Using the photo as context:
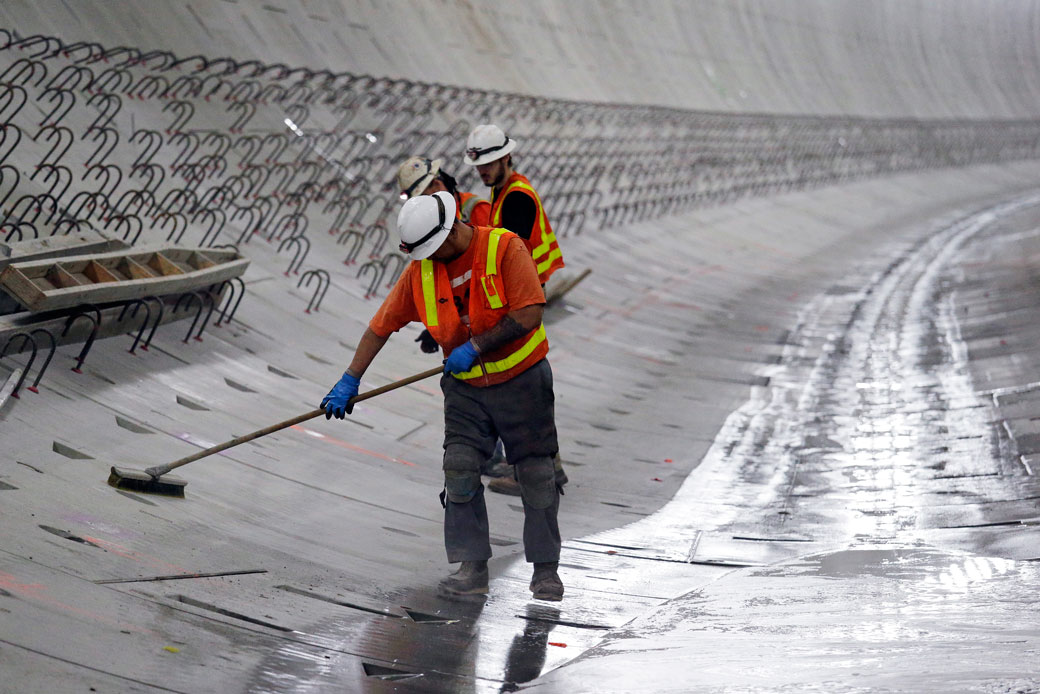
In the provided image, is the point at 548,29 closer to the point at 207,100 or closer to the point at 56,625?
the point at 207,100

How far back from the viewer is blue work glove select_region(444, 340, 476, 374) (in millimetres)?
5375

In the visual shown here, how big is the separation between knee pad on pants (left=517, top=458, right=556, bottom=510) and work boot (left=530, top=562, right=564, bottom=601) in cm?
28

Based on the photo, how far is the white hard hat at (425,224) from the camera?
17.3 feet

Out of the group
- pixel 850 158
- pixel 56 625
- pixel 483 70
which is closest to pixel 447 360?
pixel 56 625

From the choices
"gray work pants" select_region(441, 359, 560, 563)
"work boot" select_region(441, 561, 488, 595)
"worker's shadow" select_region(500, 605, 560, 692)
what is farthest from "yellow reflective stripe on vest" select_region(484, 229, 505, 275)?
"worker's shadow" select_region(500, 605, 560, 692)

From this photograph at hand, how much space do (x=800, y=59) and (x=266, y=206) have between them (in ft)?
103

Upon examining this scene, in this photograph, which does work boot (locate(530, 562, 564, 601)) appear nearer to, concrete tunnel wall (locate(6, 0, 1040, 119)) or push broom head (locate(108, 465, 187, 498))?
push broom head (locate(108, 465, 187, 498))

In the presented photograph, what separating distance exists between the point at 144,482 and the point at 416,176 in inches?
88.5

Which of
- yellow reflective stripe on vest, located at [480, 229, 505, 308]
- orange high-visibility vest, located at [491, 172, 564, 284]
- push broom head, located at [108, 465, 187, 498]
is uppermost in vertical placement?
yellow reflective stripe on vest, located at [480, 229, 505, 308]

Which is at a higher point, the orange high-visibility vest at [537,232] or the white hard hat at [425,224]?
the white hard hat at [425,224]

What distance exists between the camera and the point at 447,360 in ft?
17.8

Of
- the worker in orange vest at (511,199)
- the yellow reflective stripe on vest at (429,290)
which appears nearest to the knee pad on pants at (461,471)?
the yellow reflective stripe on vest at (429,290)

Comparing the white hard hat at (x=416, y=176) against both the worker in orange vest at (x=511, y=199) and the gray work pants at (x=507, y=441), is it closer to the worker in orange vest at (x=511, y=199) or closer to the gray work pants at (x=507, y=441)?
the worker in orange vest at (x=511, y=199)

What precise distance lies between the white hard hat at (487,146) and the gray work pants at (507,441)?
1861 mm
